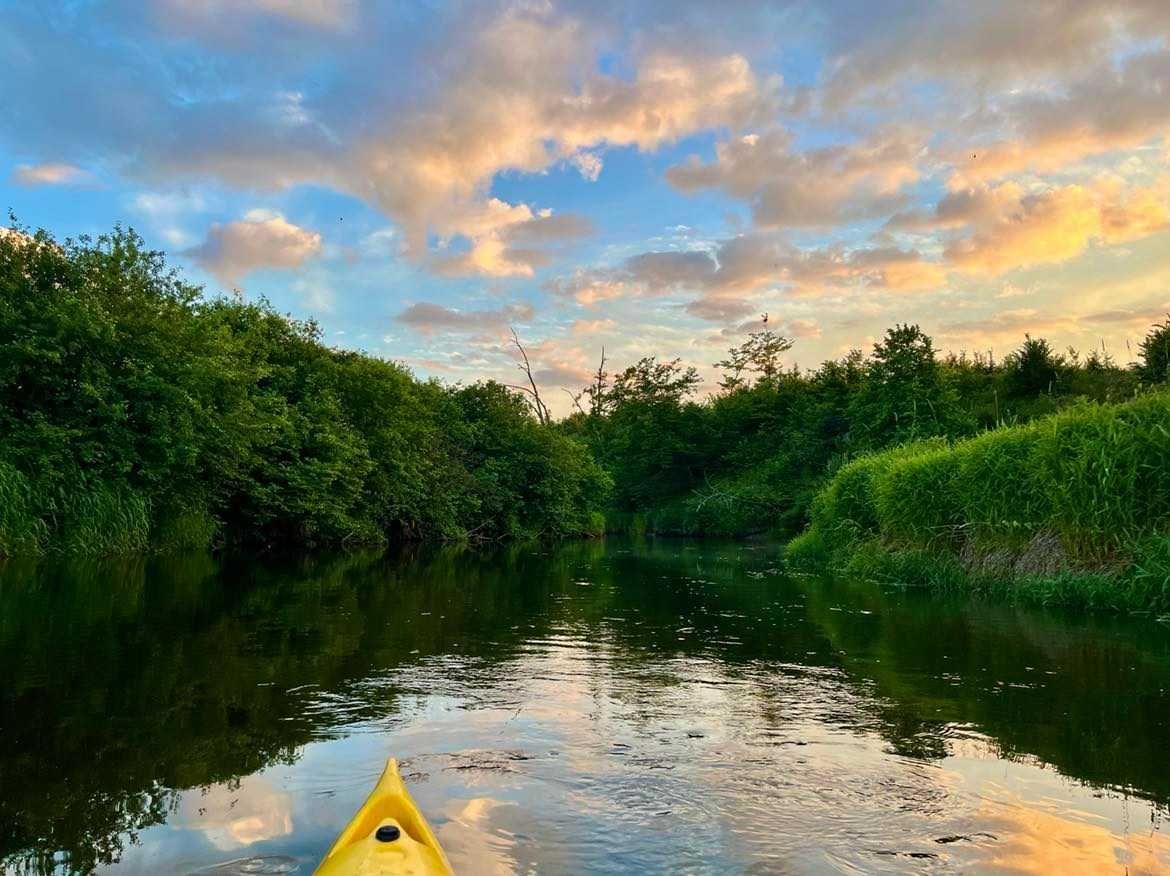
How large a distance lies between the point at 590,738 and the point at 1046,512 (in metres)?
10.5

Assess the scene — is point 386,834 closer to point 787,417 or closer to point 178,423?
point 178,423

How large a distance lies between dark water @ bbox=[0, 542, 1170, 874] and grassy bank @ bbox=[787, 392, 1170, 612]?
1.48 metres

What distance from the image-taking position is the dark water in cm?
363

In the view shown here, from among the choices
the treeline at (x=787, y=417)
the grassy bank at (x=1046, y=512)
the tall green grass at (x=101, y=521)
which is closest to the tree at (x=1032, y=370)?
the treeline at (x=787, y=417)

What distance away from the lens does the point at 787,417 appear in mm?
51062

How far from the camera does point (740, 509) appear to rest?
1694 inches

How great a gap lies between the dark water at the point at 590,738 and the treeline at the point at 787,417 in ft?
27.2

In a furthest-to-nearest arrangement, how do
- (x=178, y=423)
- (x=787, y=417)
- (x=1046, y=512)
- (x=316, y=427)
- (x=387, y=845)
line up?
1. (x=787, y=417)
2. (x=316, y=427)
3. (x=178, y=423)
4. (x=1046, y=512)
5. (x=387, y=845)

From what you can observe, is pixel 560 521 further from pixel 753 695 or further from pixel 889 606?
pixel 753 695

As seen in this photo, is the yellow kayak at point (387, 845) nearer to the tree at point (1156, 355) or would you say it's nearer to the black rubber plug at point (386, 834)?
the black rubber plug at point (386, 834)

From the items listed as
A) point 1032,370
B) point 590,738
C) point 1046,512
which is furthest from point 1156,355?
point 590,738

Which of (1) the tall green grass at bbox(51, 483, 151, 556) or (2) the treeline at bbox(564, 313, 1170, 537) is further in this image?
(2) the treeline at bbox(564, 313, 1170, 537)

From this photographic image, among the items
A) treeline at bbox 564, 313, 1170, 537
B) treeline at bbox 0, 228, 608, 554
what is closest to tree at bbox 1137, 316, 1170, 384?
treeline at bbox 564, 313, 1170, 537

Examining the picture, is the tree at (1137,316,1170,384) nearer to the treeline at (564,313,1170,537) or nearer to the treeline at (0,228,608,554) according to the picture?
the treeline at (564,313,1170,537)
